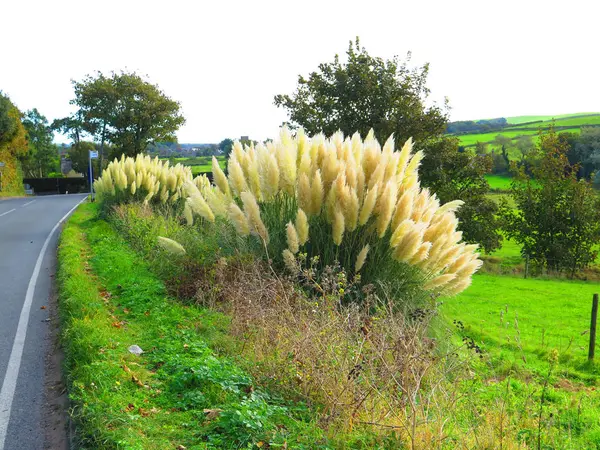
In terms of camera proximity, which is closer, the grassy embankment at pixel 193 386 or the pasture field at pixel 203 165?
the grassy embankment at pixel 193 386

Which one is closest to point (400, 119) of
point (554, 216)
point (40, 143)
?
point (554, 216)

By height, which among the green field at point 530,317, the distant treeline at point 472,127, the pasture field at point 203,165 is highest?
the distant treeline at point 472,127

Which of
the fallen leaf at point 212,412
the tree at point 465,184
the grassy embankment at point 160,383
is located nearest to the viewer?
the grassy embankment at point 160,383

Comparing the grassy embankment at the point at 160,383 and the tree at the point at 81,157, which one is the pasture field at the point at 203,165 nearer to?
the grassy embankment at the point at 160,383

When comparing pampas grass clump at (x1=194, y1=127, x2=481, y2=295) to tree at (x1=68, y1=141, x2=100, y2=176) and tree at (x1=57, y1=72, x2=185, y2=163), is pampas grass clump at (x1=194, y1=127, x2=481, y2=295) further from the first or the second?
tree at (x1=68, y1=141, x2=100, y2=176)

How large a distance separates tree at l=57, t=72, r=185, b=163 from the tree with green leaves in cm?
2270

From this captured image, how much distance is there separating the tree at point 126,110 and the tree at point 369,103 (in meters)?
22.8

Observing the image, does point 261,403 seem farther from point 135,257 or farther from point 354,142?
point 135,257

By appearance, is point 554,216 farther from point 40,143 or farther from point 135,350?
point 40,143

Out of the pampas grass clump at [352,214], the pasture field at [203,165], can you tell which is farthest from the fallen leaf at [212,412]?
the pasture field at [203,165]

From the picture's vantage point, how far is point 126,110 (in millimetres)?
46438

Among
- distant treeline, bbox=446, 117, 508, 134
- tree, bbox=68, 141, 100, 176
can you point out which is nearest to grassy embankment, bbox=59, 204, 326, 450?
distant treeline, bbox=446, 117, 508, 134

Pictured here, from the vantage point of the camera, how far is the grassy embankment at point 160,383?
421 cm

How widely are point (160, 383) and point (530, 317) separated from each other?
1317 centimetres
